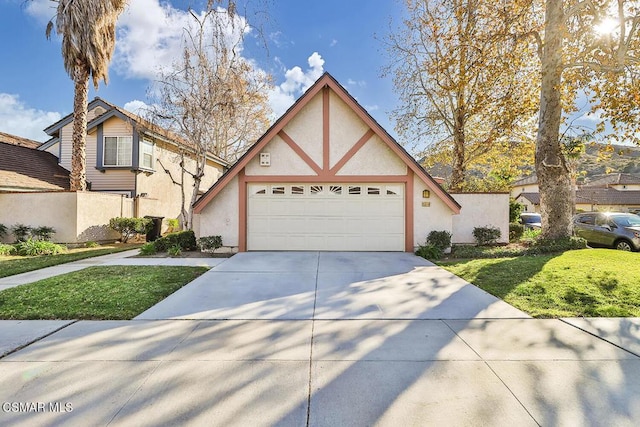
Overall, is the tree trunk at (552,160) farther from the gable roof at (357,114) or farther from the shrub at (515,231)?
the gable roof at (357,114)

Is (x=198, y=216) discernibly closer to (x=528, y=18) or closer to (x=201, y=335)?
(x=201, y=335)

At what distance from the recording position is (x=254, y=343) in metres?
3.39

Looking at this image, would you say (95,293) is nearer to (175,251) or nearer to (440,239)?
(175,251)

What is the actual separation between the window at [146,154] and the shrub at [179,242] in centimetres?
742

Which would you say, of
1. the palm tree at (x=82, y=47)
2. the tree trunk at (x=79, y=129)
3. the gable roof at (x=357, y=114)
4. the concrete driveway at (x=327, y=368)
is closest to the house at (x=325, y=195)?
the gable roof at (x=357, y=114)

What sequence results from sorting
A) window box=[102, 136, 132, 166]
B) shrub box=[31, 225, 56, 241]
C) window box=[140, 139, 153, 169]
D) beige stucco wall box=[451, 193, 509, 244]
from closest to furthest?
1. beige stucco wall box=[451, 193, 509, 244]
2. shrub box=[31, 225, 56, 241]
3. window box=[102, 136, 132, 166]
4. window box=[140, 139, 153, 169]

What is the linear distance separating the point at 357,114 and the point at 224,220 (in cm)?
552

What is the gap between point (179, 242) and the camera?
394 inches

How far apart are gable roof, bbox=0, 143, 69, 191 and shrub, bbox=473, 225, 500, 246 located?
1875 centimetres

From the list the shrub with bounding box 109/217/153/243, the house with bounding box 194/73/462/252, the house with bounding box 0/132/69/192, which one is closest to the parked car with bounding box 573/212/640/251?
the house with bounding box 194/73/462/252

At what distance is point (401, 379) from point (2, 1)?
55.1ft

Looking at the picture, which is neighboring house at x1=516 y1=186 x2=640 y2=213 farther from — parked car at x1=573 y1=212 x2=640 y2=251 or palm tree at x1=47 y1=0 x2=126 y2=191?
palm tree at x1=47 y1=0 x2=126 y2=191

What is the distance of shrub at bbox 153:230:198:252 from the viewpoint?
1002 centimetres

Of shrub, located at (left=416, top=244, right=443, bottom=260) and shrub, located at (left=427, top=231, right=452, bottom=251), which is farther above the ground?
shrub, located at (left=427, top=231, right=452, bottom=251)
